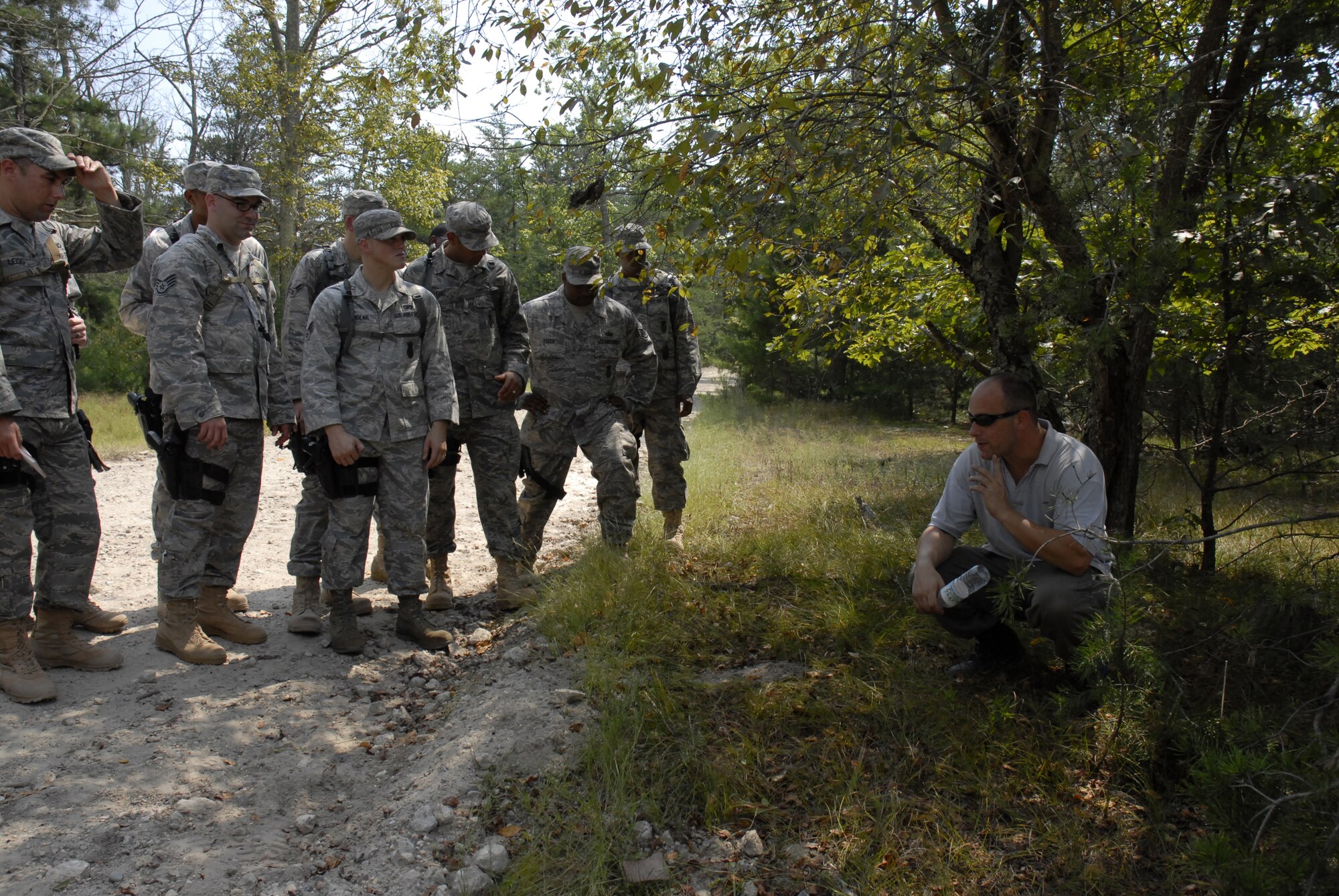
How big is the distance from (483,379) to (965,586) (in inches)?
117

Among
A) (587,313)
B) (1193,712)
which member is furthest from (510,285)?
(1193,712)

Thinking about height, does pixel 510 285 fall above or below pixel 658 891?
above

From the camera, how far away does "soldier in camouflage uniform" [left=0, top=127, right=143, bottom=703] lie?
367cm

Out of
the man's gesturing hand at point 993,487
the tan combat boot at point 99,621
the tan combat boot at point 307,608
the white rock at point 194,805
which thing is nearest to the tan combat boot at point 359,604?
the tan combat boot at point 307,608

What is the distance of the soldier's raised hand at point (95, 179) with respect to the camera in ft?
12.7

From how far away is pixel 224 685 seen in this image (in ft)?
13.1

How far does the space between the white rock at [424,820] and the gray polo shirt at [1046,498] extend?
2.33 meters

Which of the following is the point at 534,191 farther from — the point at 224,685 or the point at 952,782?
the point at 952,782

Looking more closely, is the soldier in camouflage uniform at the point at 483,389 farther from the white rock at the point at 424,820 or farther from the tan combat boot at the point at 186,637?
the white rock at the point at 424,820

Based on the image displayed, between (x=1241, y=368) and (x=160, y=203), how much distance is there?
1991 cm

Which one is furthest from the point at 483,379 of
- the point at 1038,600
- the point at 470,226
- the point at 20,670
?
the point at 1038,600

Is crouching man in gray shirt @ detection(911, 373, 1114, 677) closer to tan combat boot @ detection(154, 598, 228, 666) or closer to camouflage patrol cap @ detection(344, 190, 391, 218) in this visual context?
tan combat boot @ detection(154, 598, 228, 666)

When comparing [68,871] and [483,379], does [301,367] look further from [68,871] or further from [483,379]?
[68,871]

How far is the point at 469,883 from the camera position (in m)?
2.73
